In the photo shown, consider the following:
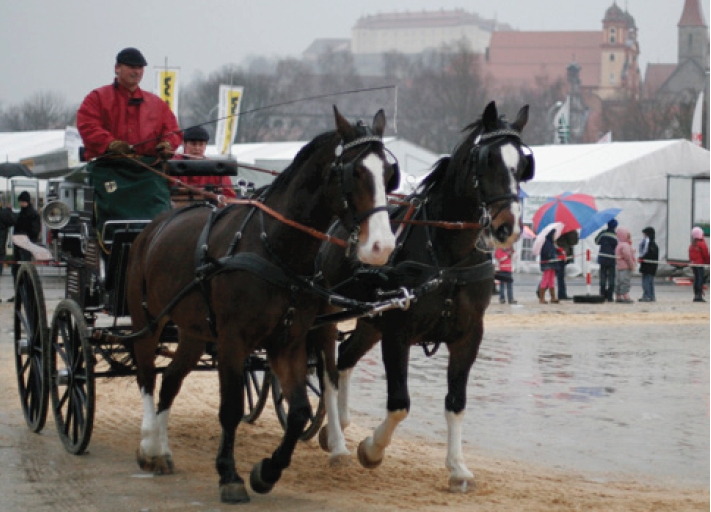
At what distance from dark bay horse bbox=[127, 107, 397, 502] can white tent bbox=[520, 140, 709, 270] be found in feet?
88.7

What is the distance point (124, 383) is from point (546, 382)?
14.3ft

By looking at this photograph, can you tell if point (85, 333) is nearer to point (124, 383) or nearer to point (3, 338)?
point (124, 383)

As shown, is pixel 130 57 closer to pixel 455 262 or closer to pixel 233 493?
pixel 455 262

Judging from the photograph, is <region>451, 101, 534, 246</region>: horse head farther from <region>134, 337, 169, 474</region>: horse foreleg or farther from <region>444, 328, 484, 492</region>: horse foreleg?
<region>134, 337, 169, 474</region>: horse foreleg

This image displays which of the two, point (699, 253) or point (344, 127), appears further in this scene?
point (699, 253)

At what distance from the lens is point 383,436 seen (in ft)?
26.7

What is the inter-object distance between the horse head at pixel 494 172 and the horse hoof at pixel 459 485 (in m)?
1.39

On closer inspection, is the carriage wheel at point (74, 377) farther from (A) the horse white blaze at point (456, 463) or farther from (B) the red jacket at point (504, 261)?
(B) the red jacket at point (504, 261)

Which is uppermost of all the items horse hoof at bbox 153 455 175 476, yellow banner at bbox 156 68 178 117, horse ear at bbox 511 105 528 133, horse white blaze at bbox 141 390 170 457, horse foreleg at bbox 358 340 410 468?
yellow banner at bbox 156 68 178 117

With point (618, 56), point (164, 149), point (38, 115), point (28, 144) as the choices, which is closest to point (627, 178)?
point (28, 144)

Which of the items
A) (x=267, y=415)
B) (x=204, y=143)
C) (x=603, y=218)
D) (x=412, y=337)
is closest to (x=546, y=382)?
(x=267, y=415)

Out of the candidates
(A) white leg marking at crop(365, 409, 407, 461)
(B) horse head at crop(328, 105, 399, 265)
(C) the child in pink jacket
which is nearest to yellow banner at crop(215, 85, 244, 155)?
(C) the child in pink jacket

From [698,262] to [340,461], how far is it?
70.4 ft

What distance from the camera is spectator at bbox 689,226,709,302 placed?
28219 mm
